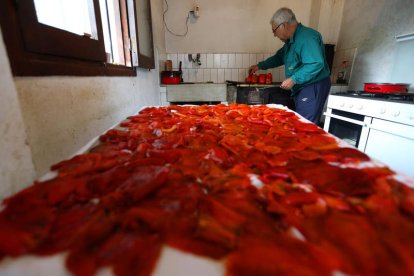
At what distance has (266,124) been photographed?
1247 mm

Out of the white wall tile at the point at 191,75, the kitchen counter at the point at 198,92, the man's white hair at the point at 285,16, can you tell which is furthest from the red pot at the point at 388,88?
the white wall tile at the point at 191,75

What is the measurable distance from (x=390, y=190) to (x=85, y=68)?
150 centimetres

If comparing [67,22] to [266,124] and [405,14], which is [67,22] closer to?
[266,124]

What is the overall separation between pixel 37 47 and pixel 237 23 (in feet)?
11.1

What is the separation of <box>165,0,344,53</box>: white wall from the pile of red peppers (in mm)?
3320

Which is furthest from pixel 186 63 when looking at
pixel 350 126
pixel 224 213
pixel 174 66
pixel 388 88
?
pixel 224 213

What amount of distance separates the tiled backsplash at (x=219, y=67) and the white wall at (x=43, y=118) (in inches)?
88.9

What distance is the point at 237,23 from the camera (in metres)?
3.59

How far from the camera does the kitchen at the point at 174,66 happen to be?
81cm

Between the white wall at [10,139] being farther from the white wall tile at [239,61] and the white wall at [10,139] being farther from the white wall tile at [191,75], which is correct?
the white wall tile at [239,61]

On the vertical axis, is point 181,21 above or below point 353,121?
above

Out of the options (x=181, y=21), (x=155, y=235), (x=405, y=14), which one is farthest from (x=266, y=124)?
(x=181, y=21)

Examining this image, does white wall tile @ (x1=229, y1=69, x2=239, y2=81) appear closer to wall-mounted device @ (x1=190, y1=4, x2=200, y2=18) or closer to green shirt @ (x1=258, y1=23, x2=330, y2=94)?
wall-mounted device @ (x1=190, y1=4, x2=200, y2=18)

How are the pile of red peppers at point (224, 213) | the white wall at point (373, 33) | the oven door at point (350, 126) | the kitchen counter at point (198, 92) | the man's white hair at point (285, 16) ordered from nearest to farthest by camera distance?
the pile of red peppers at point (224, 213)
the oven door at point (350, 126)
the man's white hair at point (285, 16)
the white wall at point (373, 33)
the kitchen counter at point (198, 92)
